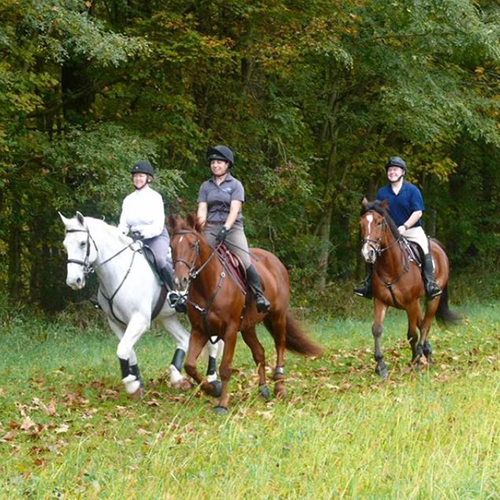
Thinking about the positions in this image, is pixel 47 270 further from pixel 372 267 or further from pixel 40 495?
pixel 40 495

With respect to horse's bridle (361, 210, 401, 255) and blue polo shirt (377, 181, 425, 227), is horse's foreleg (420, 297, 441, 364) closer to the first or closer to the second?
blue polo shirt (377, 181, 425, 227)

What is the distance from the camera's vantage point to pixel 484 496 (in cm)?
591

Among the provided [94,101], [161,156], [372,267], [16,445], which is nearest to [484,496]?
[16,445]

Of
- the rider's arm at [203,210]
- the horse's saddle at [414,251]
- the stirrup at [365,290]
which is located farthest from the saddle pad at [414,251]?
the rider's arm at [203,210]

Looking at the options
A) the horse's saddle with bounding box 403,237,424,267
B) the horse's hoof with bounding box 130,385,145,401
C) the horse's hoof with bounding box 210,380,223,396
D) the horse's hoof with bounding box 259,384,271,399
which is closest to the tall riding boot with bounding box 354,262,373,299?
the horse's saddle with bounding box 403,237,424,267

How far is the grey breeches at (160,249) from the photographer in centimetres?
1177

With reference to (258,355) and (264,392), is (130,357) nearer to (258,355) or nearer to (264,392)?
(258,355)

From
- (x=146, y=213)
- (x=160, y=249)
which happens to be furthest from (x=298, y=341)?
(x=146, y=213)

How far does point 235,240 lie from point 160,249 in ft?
4.48

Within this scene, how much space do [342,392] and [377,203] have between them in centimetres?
296

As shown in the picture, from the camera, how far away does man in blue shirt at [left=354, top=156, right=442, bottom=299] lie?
44.4 feet

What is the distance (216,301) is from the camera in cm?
1040

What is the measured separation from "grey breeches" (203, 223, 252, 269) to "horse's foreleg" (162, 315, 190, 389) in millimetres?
→ 1715

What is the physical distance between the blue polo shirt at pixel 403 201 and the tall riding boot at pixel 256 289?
3.35 meters
